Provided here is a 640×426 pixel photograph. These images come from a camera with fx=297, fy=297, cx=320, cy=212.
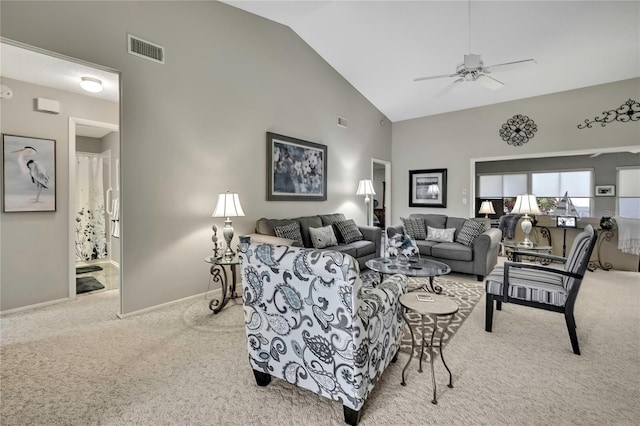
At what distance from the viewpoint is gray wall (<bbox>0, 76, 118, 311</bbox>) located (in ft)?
10.1

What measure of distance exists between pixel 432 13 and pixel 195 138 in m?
3.34

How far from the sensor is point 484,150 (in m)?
6.32

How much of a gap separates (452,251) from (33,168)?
5.32 m

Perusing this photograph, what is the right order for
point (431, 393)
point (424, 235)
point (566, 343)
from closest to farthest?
1. point (431, 393)
2. point (566, 343)
3. point (424, 235)

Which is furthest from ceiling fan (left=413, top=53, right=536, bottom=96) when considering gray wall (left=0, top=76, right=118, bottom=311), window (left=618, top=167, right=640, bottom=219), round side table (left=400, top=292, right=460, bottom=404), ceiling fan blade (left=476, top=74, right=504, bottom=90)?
window (left=618, top=167, right=640, bottom=219)

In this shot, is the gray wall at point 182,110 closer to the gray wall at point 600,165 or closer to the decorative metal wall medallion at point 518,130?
the decorative metal wall medallion at point 518,130

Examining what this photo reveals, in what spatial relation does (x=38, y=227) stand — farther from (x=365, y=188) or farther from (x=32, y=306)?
(x=365, y=188)

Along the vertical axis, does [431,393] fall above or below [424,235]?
below

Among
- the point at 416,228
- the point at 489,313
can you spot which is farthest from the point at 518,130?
the point at 489,313

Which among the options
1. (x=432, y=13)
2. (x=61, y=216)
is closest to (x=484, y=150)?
(x=432, y=13)

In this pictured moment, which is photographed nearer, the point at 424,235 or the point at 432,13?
the point at 432,13

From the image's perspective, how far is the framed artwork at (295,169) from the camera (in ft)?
14.6

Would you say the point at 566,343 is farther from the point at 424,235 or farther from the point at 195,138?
the point at 195,138

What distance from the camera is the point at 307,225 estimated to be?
181 inches
